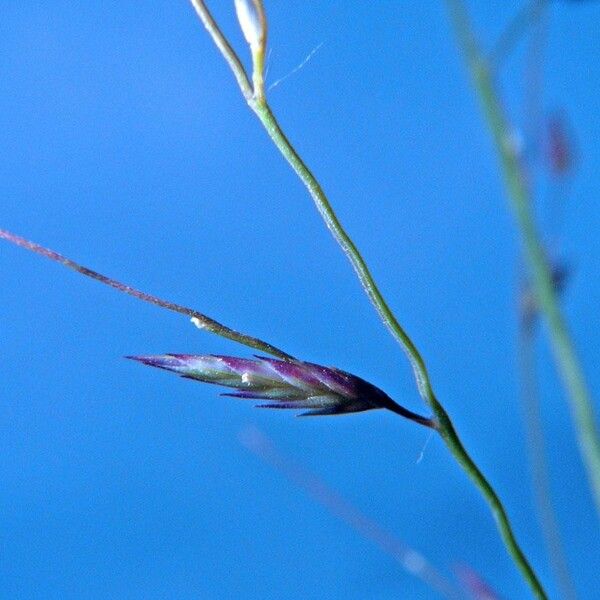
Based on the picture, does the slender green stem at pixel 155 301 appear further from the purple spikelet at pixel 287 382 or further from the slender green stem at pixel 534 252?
the slender green stem at pixel 534 252

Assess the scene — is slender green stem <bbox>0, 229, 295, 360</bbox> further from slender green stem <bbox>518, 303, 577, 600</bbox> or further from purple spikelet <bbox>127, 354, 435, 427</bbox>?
slender green stem <bbox>518, 303, 577, 600</bbox>

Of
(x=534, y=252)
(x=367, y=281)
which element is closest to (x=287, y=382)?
(x=367, y=281)

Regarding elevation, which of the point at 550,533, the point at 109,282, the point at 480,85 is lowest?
the point at 109,282

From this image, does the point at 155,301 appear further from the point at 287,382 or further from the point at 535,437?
the point at 535,437

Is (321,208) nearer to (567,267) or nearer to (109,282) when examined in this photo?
(109,282)

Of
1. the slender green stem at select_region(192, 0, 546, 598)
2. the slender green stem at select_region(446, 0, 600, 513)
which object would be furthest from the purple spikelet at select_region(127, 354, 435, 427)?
the slender green stem at select_region(446, 0, 600, 513)

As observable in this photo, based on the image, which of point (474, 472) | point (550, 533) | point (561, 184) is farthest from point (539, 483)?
point (474, 472)
